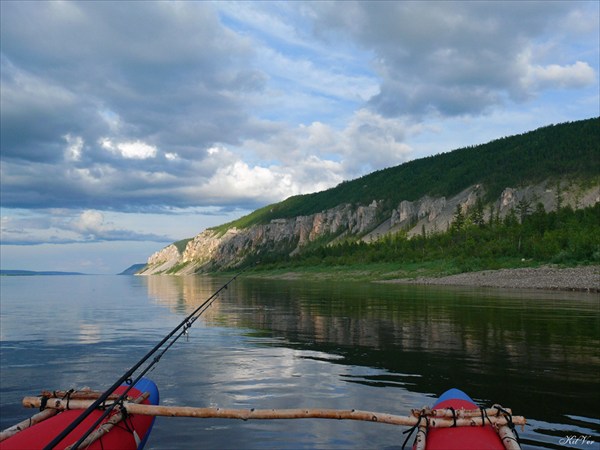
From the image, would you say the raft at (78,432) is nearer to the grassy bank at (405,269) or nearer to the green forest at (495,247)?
the green forest at (495,247)

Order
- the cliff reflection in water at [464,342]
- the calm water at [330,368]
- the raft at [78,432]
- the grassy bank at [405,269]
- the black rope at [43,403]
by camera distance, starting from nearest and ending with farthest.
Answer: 1. the raft at [78,432]
2. the black rope at [43,403]
3. the calm water at [330,368]
4. the cliff reflection in water at [464,342]
5. the grassy bank at [405,269]

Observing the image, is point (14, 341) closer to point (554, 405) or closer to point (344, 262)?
point (554, 405)

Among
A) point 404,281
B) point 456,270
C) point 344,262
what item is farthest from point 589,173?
point 404,281

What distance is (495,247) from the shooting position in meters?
111

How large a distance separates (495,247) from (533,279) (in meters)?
38.6

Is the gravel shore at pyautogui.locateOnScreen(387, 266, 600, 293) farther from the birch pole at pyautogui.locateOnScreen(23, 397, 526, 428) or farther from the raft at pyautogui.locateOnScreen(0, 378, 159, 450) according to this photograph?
the raft at pyautogui.locateOnScreen(0, 378, 159, 450)

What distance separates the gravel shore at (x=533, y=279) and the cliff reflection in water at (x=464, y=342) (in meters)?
26.0

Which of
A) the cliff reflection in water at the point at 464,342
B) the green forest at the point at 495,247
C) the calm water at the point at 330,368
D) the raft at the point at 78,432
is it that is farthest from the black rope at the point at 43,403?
the green forest at the point at 495,247

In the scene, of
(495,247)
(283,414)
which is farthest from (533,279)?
(283,414)

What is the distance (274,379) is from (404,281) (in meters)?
79.8

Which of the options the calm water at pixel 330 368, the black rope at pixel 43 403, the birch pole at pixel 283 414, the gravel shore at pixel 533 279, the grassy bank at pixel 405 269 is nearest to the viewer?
the birch pole at pixel 283 414

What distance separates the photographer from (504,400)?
13.5 metres

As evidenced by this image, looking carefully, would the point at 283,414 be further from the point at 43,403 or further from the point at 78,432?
the point at 43,403

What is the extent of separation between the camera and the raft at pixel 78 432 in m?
7.64
